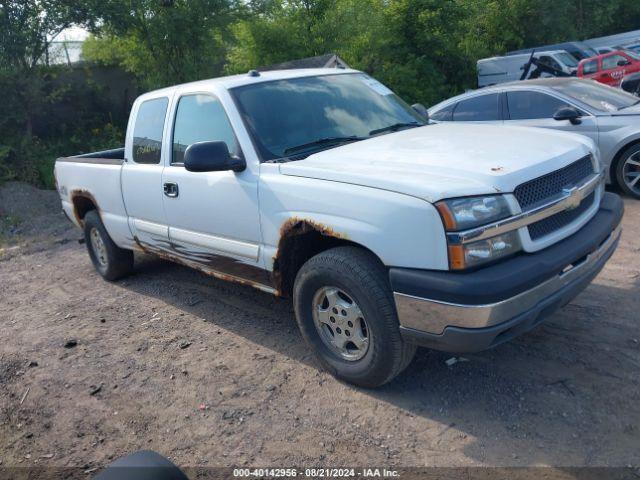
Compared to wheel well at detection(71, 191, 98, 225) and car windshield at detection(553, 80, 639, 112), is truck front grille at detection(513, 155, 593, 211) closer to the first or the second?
car windshield at detection(553, 80, 639, 112)

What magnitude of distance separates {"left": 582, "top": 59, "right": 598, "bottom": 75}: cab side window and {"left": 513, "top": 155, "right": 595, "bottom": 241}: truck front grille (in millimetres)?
15681

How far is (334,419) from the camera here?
3.57 metres

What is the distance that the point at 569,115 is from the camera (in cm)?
757

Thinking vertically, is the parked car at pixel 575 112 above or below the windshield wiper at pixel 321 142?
below

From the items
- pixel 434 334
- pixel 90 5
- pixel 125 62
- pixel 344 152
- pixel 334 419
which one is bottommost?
pixel 334 419

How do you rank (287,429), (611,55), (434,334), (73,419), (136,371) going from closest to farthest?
(434,334), (287,429), (73,419), (136,371), (611,55)

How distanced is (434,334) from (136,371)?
2.35 metres

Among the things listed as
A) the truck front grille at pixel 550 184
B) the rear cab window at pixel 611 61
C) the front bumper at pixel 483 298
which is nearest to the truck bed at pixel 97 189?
the front bumper at pixel 483 298

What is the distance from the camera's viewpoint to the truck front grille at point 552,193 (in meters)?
3.34

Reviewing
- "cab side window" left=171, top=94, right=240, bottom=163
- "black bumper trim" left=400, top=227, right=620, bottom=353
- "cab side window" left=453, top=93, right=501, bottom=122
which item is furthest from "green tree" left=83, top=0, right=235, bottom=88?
"black bumper trim" left=400, top=227, right=620, bottom=353

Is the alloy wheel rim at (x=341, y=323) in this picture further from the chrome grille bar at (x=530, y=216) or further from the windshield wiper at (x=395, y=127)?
the windshield wiper at (x=395, y=127)

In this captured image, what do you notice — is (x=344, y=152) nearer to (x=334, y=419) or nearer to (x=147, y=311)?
(x=334, y=419)

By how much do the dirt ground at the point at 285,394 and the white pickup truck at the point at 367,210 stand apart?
0.39 metres

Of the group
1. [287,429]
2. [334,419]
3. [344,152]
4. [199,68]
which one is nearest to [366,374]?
[334,419]
